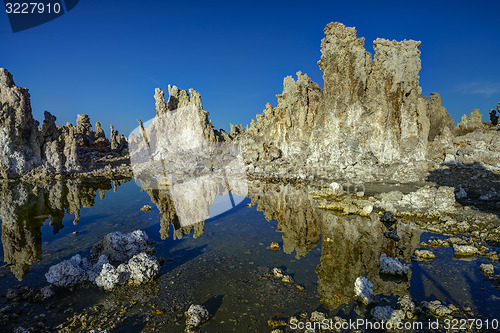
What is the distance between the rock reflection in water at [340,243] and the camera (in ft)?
34.0

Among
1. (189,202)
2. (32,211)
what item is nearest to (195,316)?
(189,202)

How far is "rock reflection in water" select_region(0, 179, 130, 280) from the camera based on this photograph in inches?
541

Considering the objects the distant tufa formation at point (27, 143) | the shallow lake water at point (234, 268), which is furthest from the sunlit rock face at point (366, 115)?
the distant tufa formation at point (27, 143)

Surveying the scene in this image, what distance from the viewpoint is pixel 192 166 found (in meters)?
51.7

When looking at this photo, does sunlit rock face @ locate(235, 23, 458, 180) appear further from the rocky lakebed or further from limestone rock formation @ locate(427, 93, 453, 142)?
the rocky lakebed

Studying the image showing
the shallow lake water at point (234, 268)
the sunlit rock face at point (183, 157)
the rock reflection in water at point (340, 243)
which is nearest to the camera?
the shallow lake water at point (234, 268)

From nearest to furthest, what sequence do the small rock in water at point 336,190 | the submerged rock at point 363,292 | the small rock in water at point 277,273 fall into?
the submerged rock at point 363,292
the small rock in water at point 277,273
the small rock in water at point 336,190

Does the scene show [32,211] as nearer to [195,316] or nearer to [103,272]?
[103,272]

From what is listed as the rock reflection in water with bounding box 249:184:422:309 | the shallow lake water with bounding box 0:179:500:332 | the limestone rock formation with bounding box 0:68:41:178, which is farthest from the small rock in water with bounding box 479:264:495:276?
the limestone rock formation with bounding box 0:68:41:178

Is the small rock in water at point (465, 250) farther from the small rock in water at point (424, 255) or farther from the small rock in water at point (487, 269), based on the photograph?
the small rock in water at point (487, 269)

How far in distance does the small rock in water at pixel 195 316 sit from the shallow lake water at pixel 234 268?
0.76 ft

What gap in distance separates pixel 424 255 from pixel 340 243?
409 centimetres

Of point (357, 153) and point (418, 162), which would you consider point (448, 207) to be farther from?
point (357, 153)

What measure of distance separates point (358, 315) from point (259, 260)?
545cm
